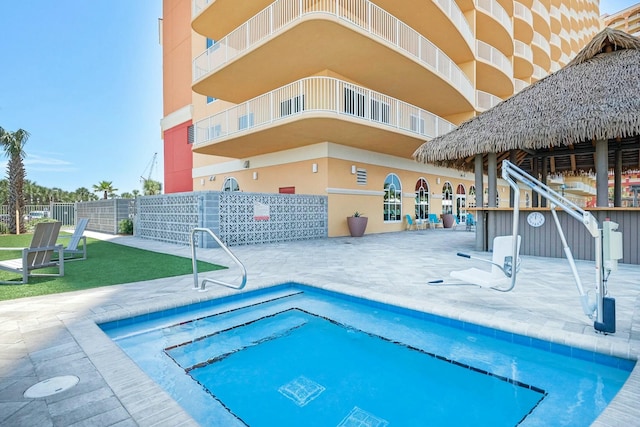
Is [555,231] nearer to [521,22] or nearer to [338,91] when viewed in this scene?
[338,91]

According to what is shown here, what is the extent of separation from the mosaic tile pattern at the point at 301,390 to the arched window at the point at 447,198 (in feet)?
59.9

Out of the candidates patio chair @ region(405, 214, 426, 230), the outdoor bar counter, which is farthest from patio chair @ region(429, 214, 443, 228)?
the outdoor bar counter

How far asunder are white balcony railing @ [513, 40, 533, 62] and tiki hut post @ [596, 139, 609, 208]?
16.6 metres

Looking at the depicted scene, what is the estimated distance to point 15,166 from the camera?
17.4m

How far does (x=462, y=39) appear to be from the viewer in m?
14.5

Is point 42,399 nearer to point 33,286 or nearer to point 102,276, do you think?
point 33,286

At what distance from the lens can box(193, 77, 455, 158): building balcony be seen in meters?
10.2

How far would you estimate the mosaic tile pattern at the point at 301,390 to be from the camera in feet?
8.17

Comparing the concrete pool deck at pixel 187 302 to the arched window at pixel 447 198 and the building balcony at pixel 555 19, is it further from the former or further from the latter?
the building balcony at pixel 555 19

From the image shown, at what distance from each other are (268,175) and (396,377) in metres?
12.8

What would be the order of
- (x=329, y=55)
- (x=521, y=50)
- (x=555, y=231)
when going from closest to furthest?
(x=555, y=231) → (x=329, y=55) → (x=521, y=50)

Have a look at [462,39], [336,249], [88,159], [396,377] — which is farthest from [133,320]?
[88,159]

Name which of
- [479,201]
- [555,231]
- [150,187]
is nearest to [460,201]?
[479,201]

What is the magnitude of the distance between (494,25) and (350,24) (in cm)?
1284
